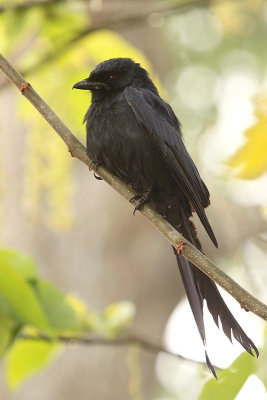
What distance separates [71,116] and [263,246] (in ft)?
4.63

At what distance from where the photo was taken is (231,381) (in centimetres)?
117

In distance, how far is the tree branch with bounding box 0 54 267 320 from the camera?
1.75 metres

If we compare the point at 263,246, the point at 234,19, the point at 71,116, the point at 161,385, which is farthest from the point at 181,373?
the point at 263,246

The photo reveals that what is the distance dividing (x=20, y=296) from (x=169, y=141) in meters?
1.06

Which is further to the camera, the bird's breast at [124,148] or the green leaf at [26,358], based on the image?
the bird's breast at [124,148]

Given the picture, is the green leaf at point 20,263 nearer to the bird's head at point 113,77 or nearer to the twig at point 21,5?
the bird's head at point 113,77

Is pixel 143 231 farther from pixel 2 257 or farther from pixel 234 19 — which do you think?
pixel 2 257

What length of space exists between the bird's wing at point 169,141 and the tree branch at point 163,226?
21cm

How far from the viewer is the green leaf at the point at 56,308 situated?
2.28 meters

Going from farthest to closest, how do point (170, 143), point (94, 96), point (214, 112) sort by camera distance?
point (214, 112) → point (94, 96) → point (170, 143)

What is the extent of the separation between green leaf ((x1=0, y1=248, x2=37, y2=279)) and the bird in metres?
0.54

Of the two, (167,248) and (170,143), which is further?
(167,248)

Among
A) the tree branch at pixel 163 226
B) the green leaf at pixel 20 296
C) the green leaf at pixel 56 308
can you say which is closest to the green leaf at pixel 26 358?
the green leaf at pixel 56 308

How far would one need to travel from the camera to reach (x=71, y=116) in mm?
3297
